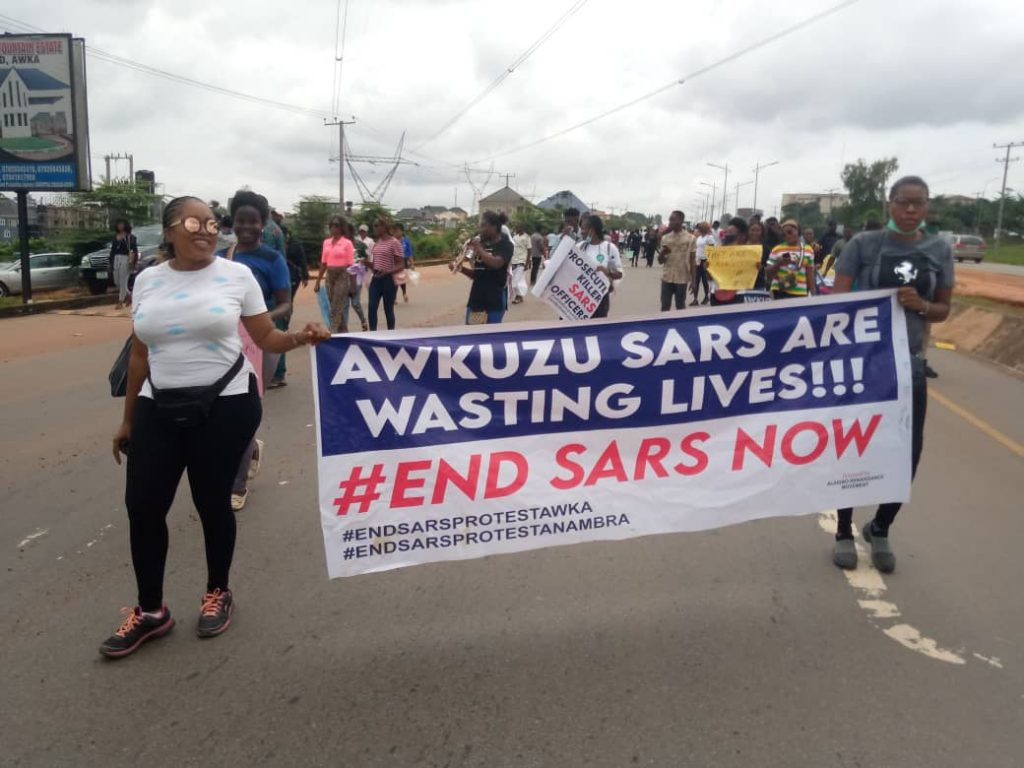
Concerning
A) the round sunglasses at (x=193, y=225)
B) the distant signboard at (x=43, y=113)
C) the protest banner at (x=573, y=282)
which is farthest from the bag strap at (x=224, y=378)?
the distant signboard at (x=43, y=113)

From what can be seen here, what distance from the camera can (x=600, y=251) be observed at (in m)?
8.13

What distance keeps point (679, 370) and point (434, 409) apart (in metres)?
1.08

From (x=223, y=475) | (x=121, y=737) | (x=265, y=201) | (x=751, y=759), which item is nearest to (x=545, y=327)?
(x=223, y=475)

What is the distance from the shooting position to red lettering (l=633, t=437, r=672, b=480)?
3531 millimetres

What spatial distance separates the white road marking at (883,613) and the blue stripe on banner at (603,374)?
89 centimetres

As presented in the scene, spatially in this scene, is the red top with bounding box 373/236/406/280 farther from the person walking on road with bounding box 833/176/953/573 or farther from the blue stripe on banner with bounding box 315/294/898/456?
the blue stripe on banner with bounding box 315/294/898/456

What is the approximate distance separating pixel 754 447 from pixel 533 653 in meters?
1.32

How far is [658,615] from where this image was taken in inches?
141

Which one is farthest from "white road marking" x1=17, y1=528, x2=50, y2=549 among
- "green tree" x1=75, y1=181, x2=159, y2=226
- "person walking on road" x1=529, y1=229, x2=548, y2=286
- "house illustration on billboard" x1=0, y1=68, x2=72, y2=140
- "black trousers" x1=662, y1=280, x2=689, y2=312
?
"green tree" x1=75, y1=181, x2=159, y2=226

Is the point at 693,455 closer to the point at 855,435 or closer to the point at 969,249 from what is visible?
the point at 855,435

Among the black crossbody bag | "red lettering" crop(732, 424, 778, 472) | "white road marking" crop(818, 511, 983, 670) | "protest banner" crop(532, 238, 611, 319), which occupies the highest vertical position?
"protest banner" crop(532, 238, 611, 319)

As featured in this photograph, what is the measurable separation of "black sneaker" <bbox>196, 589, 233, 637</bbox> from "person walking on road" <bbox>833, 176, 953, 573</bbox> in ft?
9.50

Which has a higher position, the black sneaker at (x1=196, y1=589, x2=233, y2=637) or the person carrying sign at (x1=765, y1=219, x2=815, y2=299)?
the person carrying sign at (x1=765, y1=219, x2=815, y2=299)

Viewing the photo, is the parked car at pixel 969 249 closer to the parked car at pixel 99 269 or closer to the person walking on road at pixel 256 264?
the parked car at pixel 99 269
